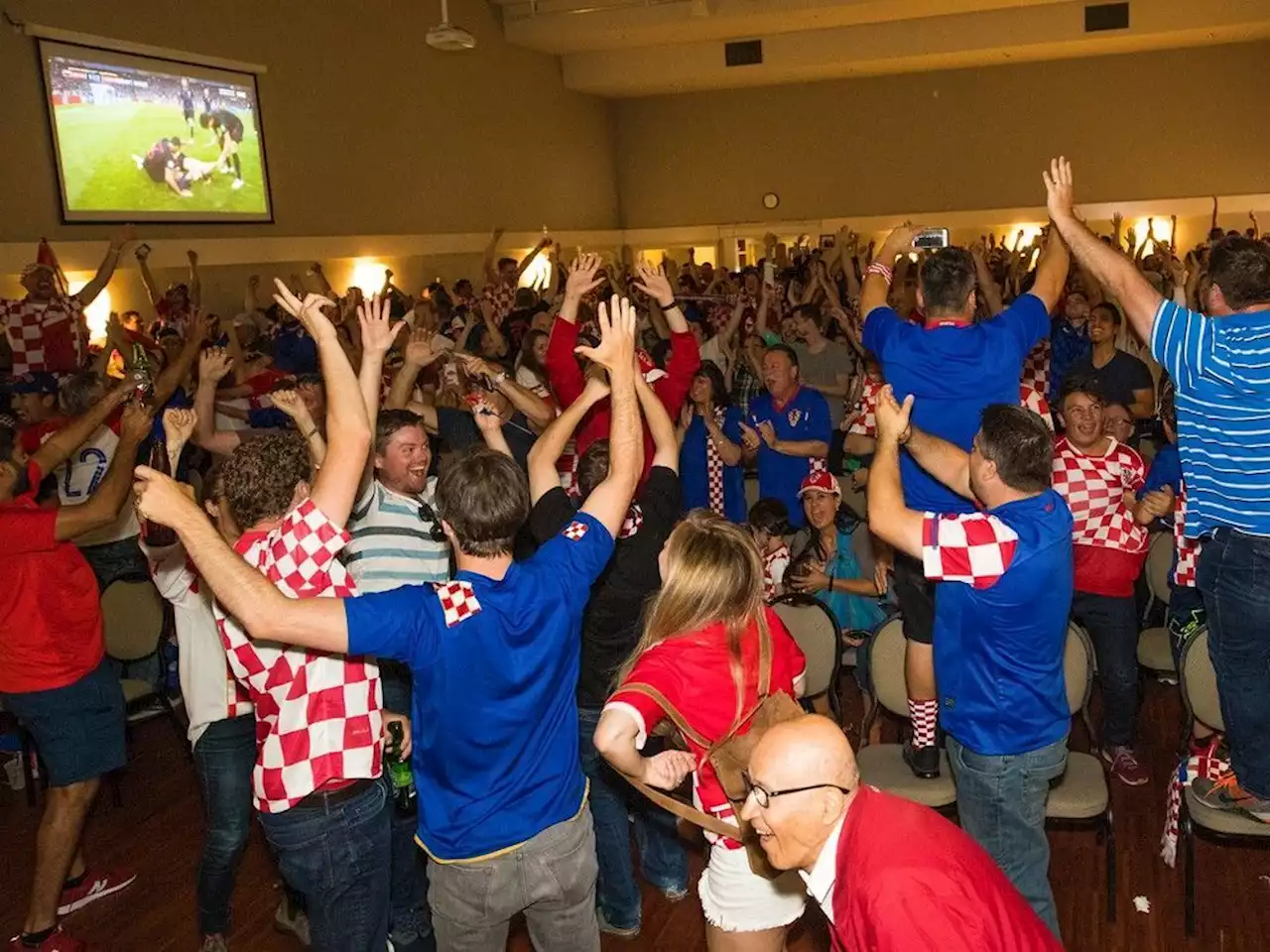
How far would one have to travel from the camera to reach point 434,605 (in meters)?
2.22

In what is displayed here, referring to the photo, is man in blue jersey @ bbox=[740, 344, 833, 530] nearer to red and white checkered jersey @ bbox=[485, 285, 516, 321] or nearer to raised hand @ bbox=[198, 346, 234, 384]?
raised hand @ bbox=[198, 346, 234, 384]

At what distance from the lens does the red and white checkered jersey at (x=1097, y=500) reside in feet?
13.4

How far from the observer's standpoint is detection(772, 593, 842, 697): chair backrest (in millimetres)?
3938

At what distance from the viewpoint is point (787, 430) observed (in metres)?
5.57

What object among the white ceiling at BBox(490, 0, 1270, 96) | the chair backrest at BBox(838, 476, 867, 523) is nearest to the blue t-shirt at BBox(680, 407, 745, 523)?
the chair backrest at BBox(838, 476, 867, 523)

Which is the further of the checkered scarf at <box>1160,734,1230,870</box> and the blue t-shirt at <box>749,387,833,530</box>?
the blue t-shirt at <box>749,387,833,530</box>

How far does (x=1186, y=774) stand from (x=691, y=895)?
1.62m

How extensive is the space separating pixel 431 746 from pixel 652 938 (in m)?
1.54

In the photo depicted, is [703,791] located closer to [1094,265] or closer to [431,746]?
[431,746]

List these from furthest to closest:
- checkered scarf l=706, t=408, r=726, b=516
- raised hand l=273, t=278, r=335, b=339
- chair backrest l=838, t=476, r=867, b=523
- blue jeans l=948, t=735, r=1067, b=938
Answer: checkered scarf l=706, t=408, r=726, b=516 < chair backrest l=838, t=476, r=867, b=523 < blue jeans l=948, t=735, r=1067, b=938 < raised hand l=273, t=278, r=335, b=339

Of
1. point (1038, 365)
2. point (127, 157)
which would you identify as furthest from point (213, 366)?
point (127, 157)

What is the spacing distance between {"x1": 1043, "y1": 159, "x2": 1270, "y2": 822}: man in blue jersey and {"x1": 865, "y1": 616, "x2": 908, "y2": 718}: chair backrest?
1.12 meters

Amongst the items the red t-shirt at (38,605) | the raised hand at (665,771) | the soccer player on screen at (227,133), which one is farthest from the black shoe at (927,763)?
the soccer player on screen at (227,133)

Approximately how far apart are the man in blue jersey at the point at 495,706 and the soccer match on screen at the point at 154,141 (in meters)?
8.94
